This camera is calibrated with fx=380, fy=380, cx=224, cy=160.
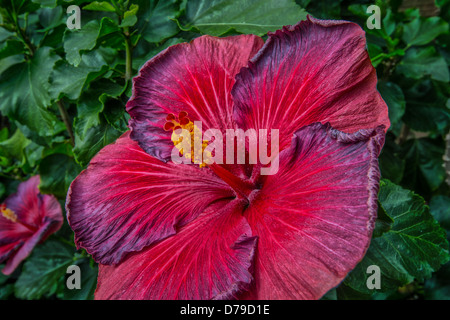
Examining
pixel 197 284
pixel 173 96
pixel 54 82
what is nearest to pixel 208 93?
pixel 173 96

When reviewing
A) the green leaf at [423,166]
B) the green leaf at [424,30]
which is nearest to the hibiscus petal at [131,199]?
the green leaf at [424,30]

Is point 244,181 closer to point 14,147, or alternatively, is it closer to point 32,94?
point 32,94

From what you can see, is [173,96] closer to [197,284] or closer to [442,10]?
[197,284]

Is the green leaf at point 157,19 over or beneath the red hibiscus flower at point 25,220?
over

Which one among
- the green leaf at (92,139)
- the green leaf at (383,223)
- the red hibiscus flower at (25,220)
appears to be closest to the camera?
the green leaf at (383,223)

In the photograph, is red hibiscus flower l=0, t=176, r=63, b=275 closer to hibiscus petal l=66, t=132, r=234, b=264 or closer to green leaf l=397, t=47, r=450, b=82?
hibiscus petal l=66, t=132, r=234, b=264

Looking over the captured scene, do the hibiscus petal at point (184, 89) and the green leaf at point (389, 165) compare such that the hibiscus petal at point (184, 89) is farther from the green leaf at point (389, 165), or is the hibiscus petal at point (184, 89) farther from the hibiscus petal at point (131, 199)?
the green leaf at point (389, 165)

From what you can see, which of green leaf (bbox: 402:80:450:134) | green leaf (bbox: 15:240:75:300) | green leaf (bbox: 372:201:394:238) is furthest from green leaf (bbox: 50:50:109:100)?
green leaf (bbox: 402:80:450:134)

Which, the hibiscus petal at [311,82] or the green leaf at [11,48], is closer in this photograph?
the hibiscus petal at [311,82]
